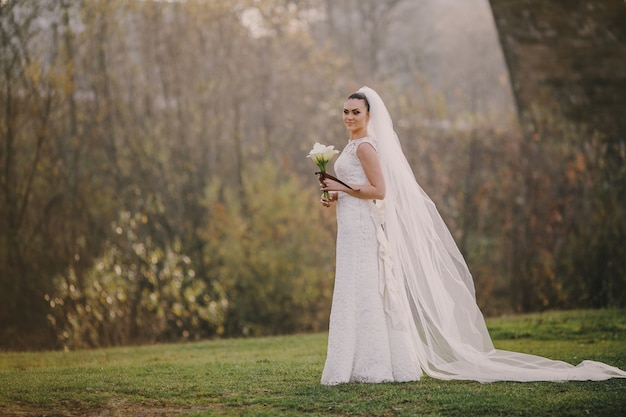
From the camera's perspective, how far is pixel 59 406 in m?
4.93

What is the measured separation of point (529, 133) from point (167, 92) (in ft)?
18.3

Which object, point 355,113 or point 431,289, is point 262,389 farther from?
point 355,113

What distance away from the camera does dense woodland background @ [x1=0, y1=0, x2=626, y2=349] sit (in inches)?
403

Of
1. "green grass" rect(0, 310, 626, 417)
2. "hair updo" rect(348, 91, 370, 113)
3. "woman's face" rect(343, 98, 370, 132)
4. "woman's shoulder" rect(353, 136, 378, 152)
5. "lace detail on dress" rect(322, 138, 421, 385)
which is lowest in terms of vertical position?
"green grass" rect(0, 310, 626, 417)

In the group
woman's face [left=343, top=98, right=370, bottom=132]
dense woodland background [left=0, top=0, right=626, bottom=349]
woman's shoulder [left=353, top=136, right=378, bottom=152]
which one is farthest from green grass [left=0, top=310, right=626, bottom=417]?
dense woodland background [left=0, top=0, right=626, bottom=349]

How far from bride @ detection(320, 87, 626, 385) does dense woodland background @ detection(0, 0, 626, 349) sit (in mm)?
4880

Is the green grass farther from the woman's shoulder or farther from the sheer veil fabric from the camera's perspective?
the woman's shoulder

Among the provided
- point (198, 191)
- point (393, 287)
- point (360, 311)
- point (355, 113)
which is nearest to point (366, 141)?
point (355, 113)

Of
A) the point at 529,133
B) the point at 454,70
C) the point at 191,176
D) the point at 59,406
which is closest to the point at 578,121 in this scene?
the point at 529,133

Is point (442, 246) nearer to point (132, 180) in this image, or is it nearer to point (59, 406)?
point (59, 406)

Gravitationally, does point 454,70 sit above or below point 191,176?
above

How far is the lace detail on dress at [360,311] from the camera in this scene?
16.6 feet

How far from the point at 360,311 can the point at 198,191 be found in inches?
311

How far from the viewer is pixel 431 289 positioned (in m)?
5.43
